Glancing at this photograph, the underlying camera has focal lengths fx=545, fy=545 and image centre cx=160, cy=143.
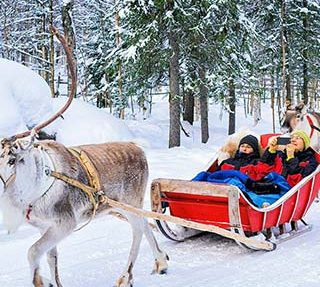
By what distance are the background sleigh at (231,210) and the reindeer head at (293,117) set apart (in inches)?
152

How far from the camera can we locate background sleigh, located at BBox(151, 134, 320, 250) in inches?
227

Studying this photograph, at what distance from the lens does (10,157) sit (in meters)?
3.89

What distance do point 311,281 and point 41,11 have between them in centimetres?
2172

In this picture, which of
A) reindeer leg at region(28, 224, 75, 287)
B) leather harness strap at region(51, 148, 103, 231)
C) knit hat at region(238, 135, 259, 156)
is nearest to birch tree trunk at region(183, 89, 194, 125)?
knit hat at region(238, 135, 259, 156)

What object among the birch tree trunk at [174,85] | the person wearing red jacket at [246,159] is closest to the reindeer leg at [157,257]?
the person wearing red jacket at [246,159]

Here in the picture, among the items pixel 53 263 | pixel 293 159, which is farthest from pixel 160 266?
pixel 293 159

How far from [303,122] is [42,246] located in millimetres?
7249

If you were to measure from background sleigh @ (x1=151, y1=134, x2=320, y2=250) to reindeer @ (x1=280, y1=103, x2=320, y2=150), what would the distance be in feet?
9.54

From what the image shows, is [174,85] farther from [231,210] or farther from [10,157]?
[10,157]

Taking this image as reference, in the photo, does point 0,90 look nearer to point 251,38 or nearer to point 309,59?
point 251,38

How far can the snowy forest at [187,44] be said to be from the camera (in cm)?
1631

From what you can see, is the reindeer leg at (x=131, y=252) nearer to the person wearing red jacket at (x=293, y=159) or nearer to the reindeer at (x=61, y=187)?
the reindeer at (x=61, y=187)

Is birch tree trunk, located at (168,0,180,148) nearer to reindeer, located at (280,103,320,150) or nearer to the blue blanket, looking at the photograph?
reindeer, located at (280,103,320,150)

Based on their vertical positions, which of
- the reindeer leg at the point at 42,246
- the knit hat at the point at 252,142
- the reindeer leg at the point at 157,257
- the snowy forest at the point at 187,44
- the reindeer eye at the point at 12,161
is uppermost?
the snowy forest at the point at 187,44
